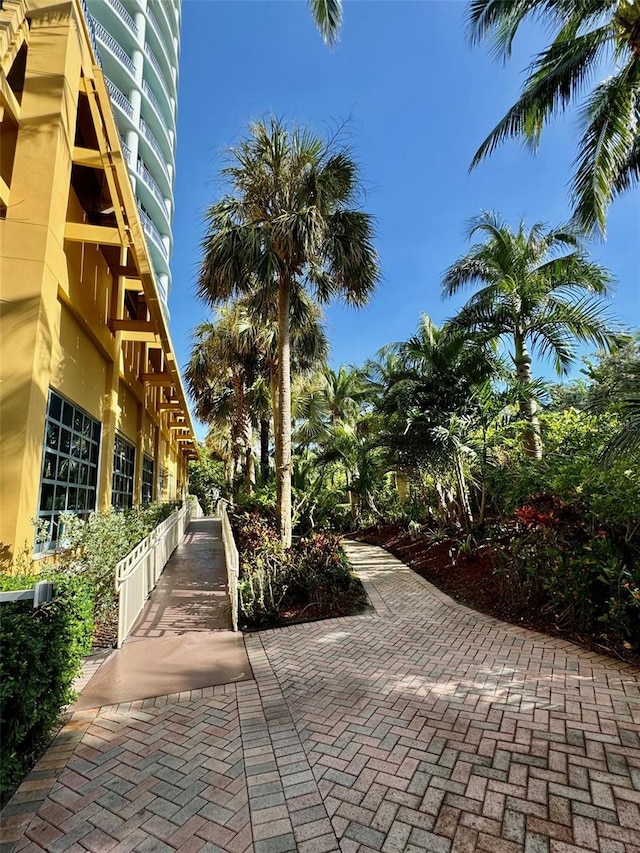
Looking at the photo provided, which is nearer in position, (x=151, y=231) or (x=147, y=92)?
(x=151, y=231)

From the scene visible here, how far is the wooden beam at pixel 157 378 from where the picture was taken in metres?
13.0

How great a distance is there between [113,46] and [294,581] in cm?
3525

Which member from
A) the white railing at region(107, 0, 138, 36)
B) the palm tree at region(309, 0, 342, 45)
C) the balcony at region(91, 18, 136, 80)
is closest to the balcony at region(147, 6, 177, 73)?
the white railing at region(107, 0, 138, 36)

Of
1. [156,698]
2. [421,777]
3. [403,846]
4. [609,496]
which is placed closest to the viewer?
[403,846]

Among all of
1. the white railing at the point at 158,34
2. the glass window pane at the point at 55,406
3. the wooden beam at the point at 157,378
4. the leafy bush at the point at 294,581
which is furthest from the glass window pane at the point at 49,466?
the white railing at the point at 158,34

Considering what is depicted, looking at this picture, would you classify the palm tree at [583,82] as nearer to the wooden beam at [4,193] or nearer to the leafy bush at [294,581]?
the leafy bush at [294,581]

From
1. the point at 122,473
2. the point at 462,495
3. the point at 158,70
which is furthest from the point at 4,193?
the point at 158,70

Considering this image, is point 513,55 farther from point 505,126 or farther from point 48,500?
point 48,500

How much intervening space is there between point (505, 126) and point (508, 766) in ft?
34.8

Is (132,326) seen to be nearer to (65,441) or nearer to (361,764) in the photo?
(65,441)

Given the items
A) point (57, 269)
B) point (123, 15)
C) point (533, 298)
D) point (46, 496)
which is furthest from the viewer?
point (123, 15)

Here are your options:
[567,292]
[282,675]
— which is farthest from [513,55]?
[282,675]

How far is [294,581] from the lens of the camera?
691cm

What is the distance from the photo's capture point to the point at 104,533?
6250 mm
